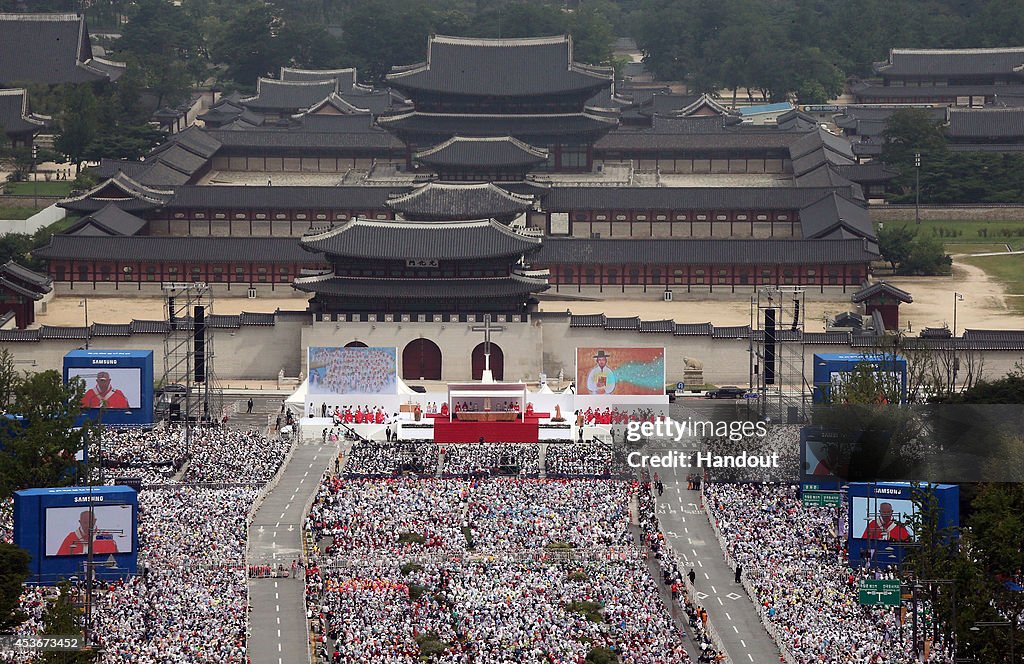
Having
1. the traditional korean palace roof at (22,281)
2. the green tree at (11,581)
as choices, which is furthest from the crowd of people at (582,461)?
the traditional korean palace roof at (22,281)

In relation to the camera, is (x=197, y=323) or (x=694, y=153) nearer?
(x=197, y=323)

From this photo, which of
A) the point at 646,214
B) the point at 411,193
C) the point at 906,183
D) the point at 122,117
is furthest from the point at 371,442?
the point at 122,117

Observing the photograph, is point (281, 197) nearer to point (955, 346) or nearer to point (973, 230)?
point (973, 230)

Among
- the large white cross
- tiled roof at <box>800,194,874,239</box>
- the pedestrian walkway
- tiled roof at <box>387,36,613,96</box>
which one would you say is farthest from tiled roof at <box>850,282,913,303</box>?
tiled roof at <box>387,36,613,96</box>

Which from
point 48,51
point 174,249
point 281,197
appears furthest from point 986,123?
point 48,51

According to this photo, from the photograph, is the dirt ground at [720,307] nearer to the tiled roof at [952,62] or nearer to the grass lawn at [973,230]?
the grass lawn at [973,230]

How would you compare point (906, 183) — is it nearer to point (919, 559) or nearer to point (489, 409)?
point (489, 409)
